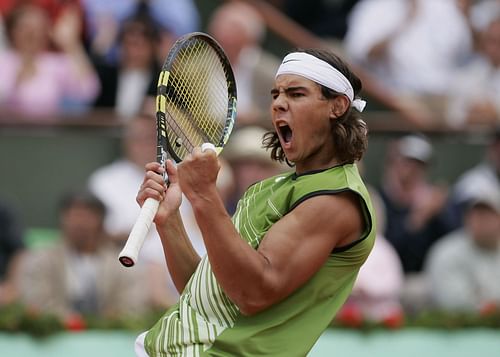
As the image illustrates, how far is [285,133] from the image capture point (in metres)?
4.41

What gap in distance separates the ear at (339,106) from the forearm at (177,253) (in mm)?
764

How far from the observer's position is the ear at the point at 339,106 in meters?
4.41

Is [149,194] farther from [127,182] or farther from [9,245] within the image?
[127,182]

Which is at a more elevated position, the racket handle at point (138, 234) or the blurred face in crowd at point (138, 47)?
the racket handle at point (138, 234)

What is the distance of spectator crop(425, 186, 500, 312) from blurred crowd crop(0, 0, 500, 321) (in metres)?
0.01

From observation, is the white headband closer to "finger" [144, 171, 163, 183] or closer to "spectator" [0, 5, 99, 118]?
"finger" [144, 171, 163, 183]

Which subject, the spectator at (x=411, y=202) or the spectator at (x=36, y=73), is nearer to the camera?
the spectator at (x=411, y=202)

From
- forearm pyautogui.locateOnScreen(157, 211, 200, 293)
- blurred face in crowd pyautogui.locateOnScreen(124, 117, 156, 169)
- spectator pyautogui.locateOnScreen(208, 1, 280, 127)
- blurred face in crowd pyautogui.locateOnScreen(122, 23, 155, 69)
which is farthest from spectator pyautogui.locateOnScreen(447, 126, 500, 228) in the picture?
forearm pyautogui.locateOnScreen(157, 211, 200, 293)

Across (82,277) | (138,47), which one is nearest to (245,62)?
(138,47)

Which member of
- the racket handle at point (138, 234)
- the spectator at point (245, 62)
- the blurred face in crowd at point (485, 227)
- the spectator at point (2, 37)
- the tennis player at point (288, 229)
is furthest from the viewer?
the spectator at point (245, 62)

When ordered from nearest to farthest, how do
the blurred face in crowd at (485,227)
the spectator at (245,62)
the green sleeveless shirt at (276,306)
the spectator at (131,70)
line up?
the green sleeveless shirt at (276,306), the blurred face in crowd at (485,227), the spectator at (131,70), the spectator at (245,62)

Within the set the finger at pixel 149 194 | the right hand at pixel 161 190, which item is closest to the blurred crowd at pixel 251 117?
the right hand at pixel 161 190

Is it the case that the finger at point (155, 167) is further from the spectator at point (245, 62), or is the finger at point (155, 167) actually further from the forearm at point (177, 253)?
the spectator at point (245, 62)

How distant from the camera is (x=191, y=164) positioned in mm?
4117
